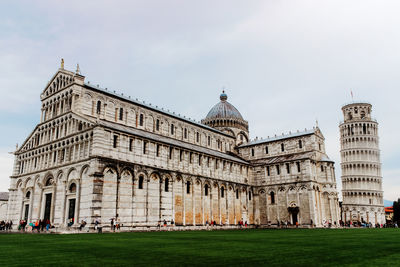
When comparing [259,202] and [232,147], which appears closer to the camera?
[259,202]

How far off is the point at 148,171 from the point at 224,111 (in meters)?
34.4

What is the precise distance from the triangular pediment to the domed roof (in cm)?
3370

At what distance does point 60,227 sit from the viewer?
3534 cm

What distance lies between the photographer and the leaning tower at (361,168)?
81.9 metres

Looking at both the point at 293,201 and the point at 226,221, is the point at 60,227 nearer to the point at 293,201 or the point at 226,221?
the point at 226,221

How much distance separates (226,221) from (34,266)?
139 feet

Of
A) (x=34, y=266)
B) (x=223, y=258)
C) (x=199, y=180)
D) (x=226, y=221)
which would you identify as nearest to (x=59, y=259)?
(x=34, y=266)

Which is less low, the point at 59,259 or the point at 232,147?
the point at 232,147

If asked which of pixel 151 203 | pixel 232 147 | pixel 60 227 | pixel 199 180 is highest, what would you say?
pixel 232 147

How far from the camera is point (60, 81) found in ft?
141

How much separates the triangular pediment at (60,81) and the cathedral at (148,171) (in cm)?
14

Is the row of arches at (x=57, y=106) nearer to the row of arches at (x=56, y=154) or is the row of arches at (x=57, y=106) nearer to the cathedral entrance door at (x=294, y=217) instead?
the row of arches at (x=56, y=154)

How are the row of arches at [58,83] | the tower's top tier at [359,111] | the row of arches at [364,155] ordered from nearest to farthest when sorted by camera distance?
the row of arches at [58,83] → the row of arches at [364,155] → the tower's top tier at [359,111]

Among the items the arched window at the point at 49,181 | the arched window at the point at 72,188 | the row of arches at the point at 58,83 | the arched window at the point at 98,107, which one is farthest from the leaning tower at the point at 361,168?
the row of arches at the point at 58,83
